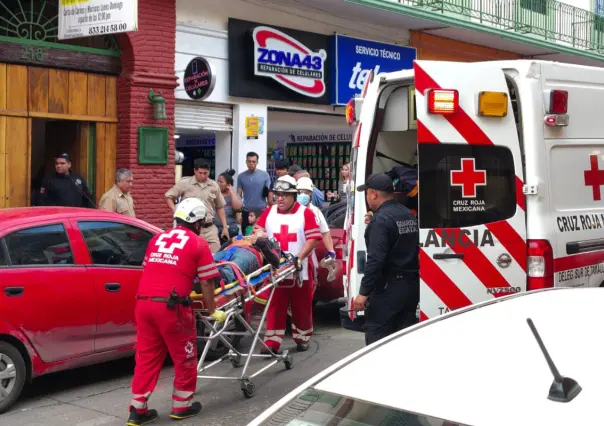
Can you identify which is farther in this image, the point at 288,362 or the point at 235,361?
the point at 288,362

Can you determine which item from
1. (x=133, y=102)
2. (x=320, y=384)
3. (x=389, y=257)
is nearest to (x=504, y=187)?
(x=389, y=257)

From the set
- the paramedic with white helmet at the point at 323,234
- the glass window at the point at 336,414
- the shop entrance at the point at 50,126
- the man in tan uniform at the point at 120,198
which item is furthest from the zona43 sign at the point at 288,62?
the glass window at the point at 336,414

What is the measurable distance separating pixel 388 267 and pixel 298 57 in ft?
33.8

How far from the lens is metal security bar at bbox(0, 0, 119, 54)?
12.1 m

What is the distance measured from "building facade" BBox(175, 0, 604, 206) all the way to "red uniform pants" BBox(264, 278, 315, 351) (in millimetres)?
6411

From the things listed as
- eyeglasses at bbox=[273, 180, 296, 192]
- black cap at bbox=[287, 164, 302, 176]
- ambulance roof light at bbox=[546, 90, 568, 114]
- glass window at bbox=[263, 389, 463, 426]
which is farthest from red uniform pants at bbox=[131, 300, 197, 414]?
black cap at bbox=[287, 164, 302, 176]

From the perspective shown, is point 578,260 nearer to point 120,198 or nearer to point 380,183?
point 380,183

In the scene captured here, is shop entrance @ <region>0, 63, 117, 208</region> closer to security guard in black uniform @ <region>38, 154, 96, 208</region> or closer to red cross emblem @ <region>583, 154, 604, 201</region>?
security guard in black uniform @ <region>38, 154, 96, 208</region>

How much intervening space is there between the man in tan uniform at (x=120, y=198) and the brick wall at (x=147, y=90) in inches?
92.5

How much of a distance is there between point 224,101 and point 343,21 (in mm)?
3731

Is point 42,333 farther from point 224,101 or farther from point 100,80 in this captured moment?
point 224,101

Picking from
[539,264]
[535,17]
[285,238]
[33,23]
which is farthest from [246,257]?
[535,17]

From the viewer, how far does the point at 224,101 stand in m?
15.1

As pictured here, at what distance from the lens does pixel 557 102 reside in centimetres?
654
